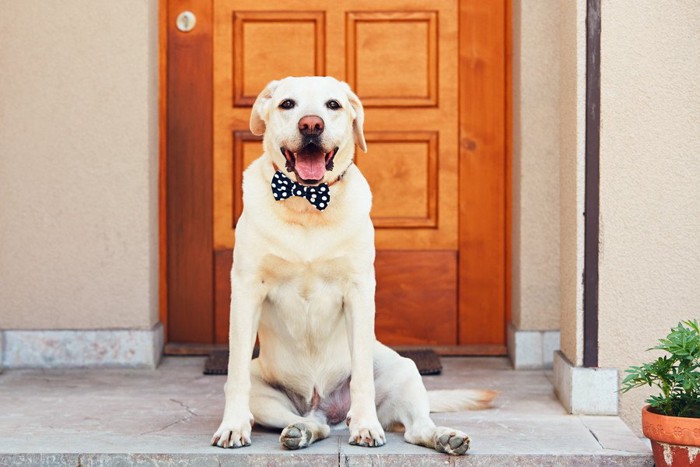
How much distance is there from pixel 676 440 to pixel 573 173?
48.7 inches

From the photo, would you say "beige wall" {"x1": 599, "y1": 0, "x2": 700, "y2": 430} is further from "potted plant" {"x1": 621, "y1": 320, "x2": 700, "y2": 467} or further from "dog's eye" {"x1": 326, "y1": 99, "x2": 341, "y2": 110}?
"dog's eye" {"x1": 326, "y1": 99, "x2": 341, "y2": 110}

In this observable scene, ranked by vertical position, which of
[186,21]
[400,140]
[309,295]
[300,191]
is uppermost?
[186,21]

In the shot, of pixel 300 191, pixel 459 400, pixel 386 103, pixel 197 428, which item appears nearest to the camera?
pixel 300 191

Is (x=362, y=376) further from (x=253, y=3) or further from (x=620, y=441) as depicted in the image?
(x=253, y=3)

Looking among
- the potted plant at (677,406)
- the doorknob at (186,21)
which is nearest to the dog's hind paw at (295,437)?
the potted plant at (677,406)

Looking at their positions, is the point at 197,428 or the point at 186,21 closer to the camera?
the point at 197,428

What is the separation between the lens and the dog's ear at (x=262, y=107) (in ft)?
11.5

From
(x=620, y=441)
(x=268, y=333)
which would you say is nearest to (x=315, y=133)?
(x=268, y=333)

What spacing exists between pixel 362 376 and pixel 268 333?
0.41 m

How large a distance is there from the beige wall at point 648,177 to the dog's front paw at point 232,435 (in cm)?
147

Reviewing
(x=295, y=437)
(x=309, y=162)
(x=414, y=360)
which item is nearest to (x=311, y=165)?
(x=309, y=162)

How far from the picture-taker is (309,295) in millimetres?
3484

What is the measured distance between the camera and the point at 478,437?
3533 mm

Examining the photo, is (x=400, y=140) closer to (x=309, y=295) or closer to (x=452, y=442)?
(x=309, y=295)
